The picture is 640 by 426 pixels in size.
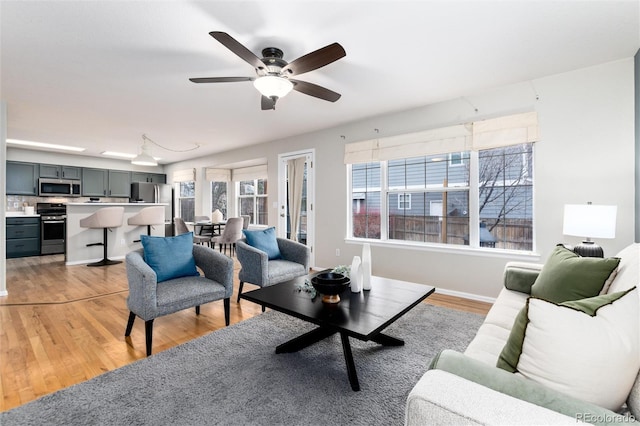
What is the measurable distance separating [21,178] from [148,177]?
2.58 metres

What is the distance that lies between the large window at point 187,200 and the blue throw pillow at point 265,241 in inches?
205

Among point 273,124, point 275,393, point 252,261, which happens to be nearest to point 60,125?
point 273,124

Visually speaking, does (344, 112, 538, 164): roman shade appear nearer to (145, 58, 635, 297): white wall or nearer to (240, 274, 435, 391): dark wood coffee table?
(145, 58, 635, 297): white wall

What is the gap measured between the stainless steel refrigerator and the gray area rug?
634cm

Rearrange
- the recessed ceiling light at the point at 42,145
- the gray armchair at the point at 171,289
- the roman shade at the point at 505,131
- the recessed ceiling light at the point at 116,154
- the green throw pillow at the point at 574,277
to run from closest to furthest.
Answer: the green throw pillow at the point at 574,277
the gray armchair at the point at 171,289
the roman shade at the point at 505,131
the recessed ceiling light at the point at 42,145
the recessed ceiling light at the point at 116,154

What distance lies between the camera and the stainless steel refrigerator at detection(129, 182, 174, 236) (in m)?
7.81

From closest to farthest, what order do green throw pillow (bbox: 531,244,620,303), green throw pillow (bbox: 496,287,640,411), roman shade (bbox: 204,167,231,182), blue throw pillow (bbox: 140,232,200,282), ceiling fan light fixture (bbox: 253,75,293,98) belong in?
green throw pillow (bbox: 496,287,640,411) < green throw pillow (bbox: 531,244,620,303) < ceiling fan light fixture (bbox: 253,75,293,98) < blue throw pillow (bbox: 140,232,200,282) < roman shade (bbox: 204,167,231,182)

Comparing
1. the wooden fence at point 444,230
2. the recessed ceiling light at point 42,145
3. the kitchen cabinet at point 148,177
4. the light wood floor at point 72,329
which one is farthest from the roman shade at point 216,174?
the wooden fence at point 444,230

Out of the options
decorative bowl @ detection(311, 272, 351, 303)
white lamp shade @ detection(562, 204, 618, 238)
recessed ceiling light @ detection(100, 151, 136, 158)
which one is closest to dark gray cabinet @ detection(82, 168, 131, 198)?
recessed ceiling light @ detection(100, 151, 136, 158)

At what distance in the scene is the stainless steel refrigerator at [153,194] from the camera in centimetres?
781

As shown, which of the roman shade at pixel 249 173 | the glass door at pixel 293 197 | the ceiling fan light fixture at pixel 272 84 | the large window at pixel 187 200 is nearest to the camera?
the ceiling fan light fixture at pixel 272 84

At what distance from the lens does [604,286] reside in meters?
1.45

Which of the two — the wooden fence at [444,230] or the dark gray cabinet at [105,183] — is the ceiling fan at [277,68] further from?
the dark gray cabinet at [105,183]

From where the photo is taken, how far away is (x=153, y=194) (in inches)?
316
